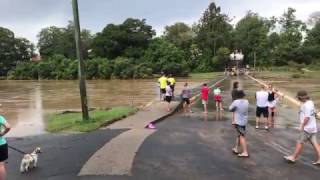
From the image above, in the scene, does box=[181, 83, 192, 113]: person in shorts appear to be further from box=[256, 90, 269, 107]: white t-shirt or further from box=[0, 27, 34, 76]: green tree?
box=[0, 27, 34, 76]: green tree

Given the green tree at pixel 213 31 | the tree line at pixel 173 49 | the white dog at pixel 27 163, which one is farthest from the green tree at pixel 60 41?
the white dog at pixel 27 163

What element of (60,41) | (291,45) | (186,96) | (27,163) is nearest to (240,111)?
(27,163)

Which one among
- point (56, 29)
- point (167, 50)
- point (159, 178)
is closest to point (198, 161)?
point (159, 178)

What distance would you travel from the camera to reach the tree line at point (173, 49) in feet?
334

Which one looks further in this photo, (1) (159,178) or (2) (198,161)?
(2) (198,161)

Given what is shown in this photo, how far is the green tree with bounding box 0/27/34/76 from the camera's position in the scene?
419 feet

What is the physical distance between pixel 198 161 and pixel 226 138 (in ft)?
12.0

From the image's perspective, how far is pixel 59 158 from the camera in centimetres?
1174

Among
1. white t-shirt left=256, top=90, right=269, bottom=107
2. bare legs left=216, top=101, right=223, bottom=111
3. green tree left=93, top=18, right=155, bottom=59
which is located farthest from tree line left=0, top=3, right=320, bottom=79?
white t-shirt left=256, top=90, right=269, bottom=107

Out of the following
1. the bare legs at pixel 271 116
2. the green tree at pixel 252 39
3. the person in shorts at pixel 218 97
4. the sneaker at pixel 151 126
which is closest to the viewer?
the sneaker at pixel 151 126

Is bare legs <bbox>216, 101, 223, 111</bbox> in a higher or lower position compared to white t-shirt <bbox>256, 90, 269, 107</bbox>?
lower

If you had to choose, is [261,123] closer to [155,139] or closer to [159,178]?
[155,139]

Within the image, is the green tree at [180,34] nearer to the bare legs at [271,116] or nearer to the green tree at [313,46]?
the green tree at [313,46]

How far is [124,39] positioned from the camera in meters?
112
